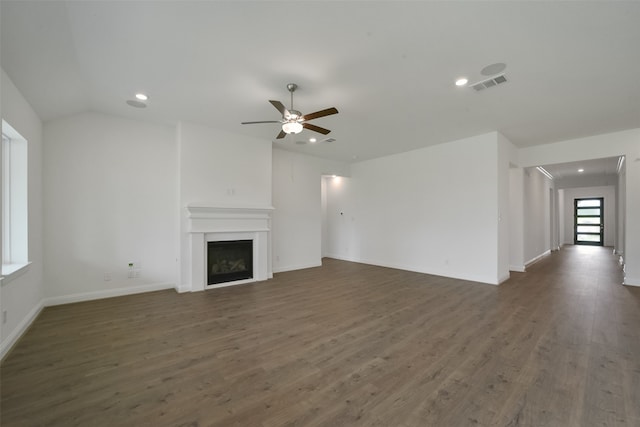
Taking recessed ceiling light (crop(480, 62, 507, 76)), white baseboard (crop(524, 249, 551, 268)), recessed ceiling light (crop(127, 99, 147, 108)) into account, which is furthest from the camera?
white baseboard (crop(524, 249, 551, 268))

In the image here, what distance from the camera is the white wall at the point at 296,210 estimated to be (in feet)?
20.7

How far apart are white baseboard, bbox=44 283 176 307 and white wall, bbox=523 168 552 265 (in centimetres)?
829

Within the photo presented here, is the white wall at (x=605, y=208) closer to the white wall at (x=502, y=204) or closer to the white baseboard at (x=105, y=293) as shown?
the white wall at (x=502, y=204)

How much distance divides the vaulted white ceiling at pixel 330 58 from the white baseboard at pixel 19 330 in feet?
8.62

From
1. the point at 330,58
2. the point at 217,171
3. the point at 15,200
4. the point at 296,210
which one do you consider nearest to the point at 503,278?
the point at 296,210

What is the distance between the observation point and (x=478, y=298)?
4.21m

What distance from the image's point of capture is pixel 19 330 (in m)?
2.91

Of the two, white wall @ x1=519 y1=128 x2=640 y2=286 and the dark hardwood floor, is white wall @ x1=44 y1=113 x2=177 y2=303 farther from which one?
white wall @ x1=519 y1=128 x2=640 y2=286

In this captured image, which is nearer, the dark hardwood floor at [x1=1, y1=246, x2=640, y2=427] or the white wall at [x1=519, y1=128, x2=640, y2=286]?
the dark hardwood floor at [x1=1, y1=246, x2=640, y2=427]

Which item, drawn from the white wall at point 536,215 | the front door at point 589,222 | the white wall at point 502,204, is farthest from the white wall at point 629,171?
the front door at point 589,222

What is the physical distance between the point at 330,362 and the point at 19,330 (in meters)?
3.44

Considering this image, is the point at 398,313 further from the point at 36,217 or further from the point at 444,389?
the point at 36,217

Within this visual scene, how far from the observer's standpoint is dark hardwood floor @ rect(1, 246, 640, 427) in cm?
178

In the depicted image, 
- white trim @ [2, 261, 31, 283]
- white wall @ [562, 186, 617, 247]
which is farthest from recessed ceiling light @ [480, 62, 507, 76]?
white wall @ [562, 186, 617, 247]
